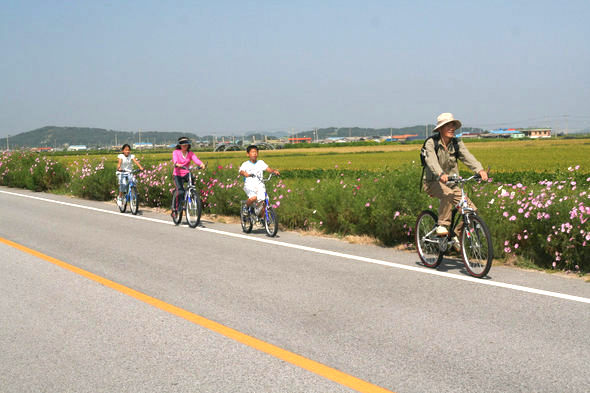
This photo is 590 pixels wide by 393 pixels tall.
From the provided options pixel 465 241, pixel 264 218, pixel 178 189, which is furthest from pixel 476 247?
pixel 178 189

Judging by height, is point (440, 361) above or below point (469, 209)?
below

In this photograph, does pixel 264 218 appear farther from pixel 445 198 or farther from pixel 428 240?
pixel 445 198

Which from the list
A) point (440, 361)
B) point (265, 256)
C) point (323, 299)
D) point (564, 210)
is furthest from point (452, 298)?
point (265, 256)

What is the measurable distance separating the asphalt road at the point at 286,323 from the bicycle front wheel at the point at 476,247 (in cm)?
21

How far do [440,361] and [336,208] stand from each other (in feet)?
24.0

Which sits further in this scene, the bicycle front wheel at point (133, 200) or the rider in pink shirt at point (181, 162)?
the bicycle front wheel at point (133, 200)

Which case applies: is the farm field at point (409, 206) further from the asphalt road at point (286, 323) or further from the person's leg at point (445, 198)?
the person's leg at point (445, 198)

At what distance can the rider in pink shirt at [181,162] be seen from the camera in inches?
544

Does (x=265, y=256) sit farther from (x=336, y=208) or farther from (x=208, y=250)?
(x=336, y=208)

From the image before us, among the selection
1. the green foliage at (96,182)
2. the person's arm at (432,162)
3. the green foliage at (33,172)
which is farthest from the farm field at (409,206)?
the green foliage at (33,172)

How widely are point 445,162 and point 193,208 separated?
272 inches

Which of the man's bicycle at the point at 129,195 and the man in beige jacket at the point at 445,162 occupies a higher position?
the man in beige jacket at the point at 445,162

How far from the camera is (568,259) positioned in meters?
→ 8.16

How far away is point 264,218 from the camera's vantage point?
12.1 meters
